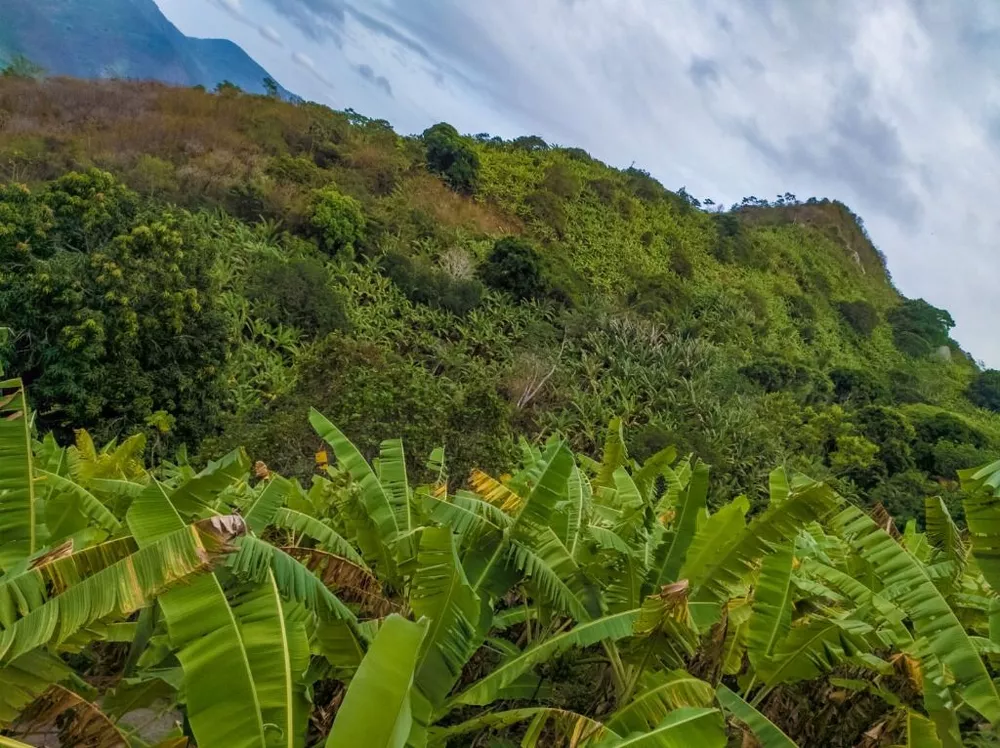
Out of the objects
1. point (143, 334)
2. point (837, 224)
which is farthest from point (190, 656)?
point (837, 224)

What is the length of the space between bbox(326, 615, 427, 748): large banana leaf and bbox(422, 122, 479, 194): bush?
25372 mm

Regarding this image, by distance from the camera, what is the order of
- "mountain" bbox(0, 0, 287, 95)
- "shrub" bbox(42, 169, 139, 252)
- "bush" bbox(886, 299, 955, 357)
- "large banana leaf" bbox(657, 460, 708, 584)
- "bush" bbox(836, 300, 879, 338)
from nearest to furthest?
"large banana leaf" bbox(657, 460, 708, 584) < "shrub" bbox(42, 169, 139, 252) < "bush" bbox(836, 300, 879, 338) < "bush" bbox(886, 299, 955, 357) < "mountain" bbox(0, 0, 287, 95)

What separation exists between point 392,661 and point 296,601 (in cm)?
42

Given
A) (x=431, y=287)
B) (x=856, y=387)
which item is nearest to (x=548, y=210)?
(x=431, y=287)

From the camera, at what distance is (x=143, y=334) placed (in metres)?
9.77

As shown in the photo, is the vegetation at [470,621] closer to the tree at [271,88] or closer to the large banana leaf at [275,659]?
the large banana leaf at [275,659]

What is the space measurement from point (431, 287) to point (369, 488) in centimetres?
1593

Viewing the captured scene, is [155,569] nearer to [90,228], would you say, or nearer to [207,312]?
[207,312]

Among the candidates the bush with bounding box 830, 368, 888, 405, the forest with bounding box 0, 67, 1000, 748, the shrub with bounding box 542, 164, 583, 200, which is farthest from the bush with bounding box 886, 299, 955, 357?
the shrub with bounding box 542, 164, 583, 200

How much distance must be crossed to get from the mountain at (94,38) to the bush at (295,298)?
48.9 ft

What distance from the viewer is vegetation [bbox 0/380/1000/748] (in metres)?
1.01

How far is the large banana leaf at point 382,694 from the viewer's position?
89cm

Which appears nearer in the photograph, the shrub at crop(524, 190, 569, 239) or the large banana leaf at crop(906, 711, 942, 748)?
the large banana leaf at crop(906, 711, 942, 748)

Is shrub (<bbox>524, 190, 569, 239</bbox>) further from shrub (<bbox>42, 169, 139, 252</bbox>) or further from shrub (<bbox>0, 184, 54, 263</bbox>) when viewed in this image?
shrub (<bbox>0, 184, 54, 263</bbox>)
